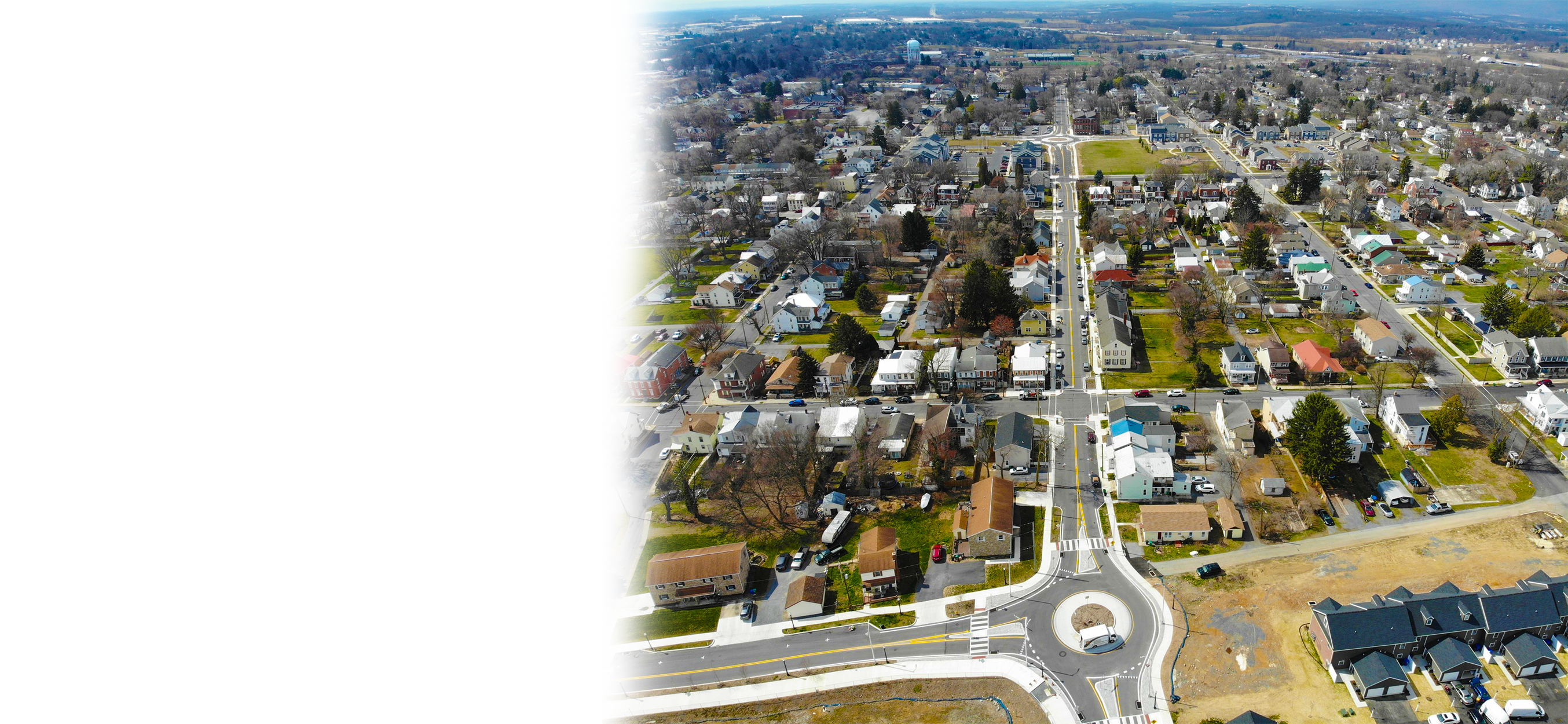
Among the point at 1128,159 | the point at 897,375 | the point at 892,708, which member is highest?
the point at 1128,159

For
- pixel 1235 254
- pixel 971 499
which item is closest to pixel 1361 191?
pixel 1235 254

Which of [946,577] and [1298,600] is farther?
[946,577]

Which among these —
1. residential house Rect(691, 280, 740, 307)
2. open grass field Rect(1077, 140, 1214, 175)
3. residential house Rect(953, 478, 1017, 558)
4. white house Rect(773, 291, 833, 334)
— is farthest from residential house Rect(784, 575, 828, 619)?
open grass field Rect(1077, 140, 1214, 175)

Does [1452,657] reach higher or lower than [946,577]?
higher

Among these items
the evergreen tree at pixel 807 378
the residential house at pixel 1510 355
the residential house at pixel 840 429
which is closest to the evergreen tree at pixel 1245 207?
the residential house at pixel 1510 355

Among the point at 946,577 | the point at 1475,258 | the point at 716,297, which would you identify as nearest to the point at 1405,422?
the point at 946,577

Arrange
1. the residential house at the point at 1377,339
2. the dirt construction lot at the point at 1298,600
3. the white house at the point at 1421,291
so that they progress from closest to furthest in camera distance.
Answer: the dirt construction lot at the point at 1298,600
the residential house at the point at 1377,339
the white house at the point at 1421,291

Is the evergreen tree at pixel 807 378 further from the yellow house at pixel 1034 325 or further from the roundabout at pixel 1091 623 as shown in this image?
the roundabout at pixel 1091 623

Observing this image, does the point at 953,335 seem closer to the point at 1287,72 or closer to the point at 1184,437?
the point at 1184,437

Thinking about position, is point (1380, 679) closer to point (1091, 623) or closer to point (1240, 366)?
point (1091, 623)
